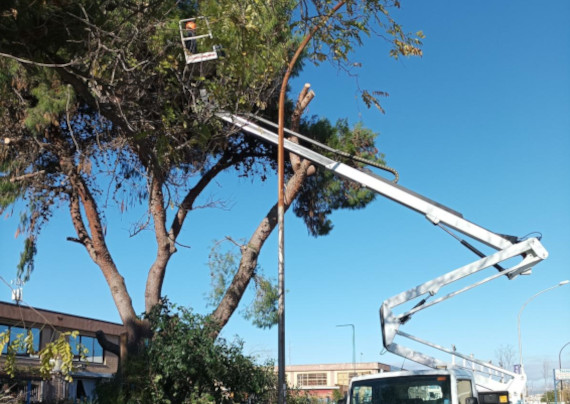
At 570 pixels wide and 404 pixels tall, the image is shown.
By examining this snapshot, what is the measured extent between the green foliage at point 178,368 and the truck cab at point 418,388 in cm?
470

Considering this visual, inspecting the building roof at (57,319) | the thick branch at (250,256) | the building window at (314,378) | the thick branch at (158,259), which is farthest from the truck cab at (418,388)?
the building window at (314,378)

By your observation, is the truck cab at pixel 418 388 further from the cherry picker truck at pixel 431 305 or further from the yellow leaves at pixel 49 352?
the yellow leaves at pixel 49 352

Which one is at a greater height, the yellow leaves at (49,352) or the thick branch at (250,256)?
the thick branch at (250,256)

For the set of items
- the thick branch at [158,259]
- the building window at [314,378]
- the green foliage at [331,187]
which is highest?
the green foliage at [331,187]

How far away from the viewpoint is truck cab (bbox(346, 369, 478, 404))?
1068 cm

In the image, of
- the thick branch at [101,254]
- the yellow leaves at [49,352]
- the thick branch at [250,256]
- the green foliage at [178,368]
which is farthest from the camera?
the thick branch at [250,256]

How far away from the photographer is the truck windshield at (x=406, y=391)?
1069 cm

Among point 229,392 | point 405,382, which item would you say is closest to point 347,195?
point 229,392

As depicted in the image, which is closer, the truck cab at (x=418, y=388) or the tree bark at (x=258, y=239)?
the truck cab at (x=418, y=388)

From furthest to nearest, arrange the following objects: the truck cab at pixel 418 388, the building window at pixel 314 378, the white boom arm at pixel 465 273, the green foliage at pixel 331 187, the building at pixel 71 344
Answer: the building window at pixel 314 378 → the building at pixel 71 344 → the green foliage at pixel 331 187 → the white boom arm at pixel 465 273 → the truck cab at pixel 418 388

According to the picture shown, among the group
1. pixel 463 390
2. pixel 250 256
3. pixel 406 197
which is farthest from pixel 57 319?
pixel 463 390

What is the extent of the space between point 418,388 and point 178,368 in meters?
5.95

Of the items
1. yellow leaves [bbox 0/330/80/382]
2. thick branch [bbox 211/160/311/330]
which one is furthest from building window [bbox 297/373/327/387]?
yellow leaves [bbox 0/330/80/382]

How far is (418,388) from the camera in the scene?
1084 cm
